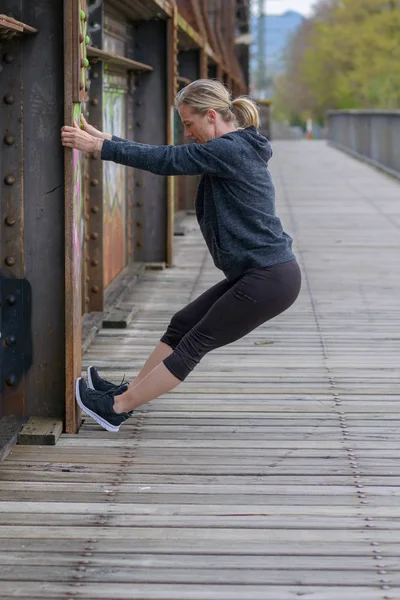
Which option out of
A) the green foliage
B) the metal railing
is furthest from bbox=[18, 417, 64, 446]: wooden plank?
the green foliage

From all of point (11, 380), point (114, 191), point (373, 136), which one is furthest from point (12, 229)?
point (373, 136)

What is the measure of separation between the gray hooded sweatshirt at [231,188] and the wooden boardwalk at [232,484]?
0.86 meters

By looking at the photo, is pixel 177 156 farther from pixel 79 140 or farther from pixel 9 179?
pixel 9 179

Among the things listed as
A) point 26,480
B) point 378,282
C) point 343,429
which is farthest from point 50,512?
point 378,282

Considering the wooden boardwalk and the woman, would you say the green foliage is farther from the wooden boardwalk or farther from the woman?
the woman

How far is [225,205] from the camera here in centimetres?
557

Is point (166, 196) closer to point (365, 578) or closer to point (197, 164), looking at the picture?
point (197, 164)

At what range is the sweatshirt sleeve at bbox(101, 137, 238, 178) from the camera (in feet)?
17.8

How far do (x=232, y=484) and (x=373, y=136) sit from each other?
968 inches

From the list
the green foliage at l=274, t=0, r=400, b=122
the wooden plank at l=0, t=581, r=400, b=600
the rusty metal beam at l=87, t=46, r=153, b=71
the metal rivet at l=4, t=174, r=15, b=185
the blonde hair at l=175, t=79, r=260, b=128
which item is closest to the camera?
the wooden plank at l=0, t=581, r=400, b=600

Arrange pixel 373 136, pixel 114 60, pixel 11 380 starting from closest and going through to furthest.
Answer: pixel 11 380 < pixel 114 60 < pixel 373 136

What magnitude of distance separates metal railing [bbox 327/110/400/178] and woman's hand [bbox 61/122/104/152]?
1875 centimetres

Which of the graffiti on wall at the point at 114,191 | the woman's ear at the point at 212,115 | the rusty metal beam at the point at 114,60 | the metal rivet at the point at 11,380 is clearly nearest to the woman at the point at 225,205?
the woman's ear at the point at 212,115

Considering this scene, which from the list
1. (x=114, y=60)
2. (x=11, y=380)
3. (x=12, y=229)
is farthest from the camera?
(x=114, y=60)
